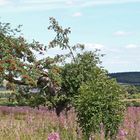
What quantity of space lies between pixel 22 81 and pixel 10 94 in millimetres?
2850

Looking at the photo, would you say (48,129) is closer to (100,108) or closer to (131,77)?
(100,108)

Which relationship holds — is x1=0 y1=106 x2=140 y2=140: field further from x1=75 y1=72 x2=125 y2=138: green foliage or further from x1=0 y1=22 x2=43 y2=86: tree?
x1=0 y1=22 x2=43 y2=86: tree

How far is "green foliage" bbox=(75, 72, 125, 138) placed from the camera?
12719mm

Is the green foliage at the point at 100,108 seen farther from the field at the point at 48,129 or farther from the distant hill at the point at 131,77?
the distant hill at the point at 131,77

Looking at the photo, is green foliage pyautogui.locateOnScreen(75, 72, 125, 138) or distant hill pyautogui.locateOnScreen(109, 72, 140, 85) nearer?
green foliage pyautogui.locateOnScreen(75, 72, 125, 138)

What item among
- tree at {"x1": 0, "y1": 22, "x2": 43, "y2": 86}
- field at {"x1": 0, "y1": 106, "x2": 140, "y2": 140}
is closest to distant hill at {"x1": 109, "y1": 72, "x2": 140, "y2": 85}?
tree at {"x1": 0, "y1": 22, "x2": 43, "y2": 86}

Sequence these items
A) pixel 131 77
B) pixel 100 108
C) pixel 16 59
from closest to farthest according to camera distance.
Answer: pixel 100 108 → pixel 16 59 → pixel 131 77

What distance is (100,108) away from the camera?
13.0 m

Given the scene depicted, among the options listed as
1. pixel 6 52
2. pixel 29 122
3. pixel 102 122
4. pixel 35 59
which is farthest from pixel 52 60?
pixel 102 122

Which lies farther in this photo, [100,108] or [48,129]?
[48,129]

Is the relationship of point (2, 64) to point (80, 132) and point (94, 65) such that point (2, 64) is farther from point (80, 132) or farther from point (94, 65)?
point (80, 132)

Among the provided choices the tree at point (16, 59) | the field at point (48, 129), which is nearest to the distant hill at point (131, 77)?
the tree at point (16, 59)

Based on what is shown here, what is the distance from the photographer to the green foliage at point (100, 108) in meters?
12.7

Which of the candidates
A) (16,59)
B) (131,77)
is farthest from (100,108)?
(131,77)
